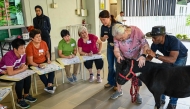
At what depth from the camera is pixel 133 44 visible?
1.92 m

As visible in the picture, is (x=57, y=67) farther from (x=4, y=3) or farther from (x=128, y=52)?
(x=4, y=3)

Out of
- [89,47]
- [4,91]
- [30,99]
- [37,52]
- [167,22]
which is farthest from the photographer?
[167,22]

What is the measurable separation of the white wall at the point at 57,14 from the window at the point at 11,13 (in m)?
0.17

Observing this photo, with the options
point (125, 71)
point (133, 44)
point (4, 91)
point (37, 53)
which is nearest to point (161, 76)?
point (125, 71)

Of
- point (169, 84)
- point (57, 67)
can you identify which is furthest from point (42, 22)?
point (169, 84)

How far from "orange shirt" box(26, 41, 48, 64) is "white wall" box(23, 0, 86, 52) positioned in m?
2.44

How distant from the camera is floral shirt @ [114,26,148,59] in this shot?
6.20 feet

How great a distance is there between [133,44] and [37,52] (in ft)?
5.09

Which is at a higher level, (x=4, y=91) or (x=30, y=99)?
(x=4, y=91)

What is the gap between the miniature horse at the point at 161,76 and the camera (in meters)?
1.52

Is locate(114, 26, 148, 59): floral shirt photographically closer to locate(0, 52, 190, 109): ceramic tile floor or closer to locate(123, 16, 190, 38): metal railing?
locate(0, 52, 190, 109): ceramic tile floor

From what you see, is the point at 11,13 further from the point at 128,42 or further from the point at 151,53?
the point at 151,53

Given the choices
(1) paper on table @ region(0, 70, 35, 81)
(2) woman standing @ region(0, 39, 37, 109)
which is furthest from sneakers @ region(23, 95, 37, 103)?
(1) paper on table @ region(0, 70, 35, 81)

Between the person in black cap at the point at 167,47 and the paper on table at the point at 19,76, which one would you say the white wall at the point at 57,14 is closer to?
the paper on table at the point at 19,76
